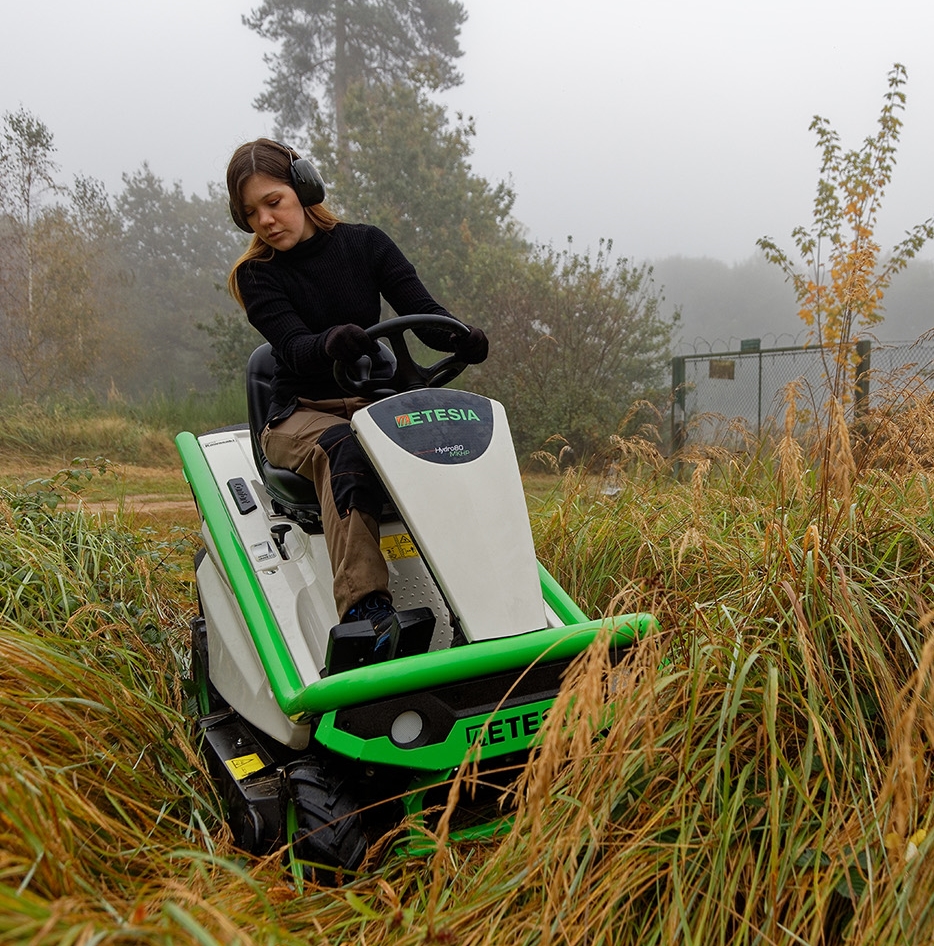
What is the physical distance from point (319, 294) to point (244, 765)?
1424 millimetres

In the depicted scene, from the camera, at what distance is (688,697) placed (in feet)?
5.97

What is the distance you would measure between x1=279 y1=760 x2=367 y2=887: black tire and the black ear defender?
162cm

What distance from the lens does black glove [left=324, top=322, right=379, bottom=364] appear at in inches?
90.9

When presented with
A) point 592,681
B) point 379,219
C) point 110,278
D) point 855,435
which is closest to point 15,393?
point 379,219

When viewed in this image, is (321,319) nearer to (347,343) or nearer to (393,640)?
(347,343)

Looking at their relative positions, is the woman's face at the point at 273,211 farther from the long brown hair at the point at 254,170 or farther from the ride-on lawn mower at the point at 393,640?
the ride-on lawn mower at the point at 393,640

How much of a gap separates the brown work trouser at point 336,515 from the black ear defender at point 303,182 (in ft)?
2.18

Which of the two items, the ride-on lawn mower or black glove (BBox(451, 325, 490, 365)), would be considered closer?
the ride-on lawn mower

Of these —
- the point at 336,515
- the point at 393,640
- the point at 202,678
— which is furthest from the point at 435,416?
the point at 202,678

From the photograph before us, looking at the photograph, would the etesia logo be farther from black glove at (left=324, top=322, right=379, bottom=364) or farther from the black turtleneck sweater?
the black turtleneck sweater

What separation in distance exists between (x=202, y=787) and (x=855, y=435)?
209cm

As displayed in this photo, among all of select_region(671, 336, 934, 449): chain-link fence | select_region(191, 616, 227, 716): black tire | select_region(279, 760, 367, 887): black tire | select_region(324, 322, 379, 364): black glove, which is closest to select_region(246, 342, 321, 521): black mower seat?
select_region(324, 322, 379, 364): black glove

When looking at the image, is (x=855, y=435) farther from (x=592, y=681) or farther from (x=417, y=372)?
(x=592, y=681)

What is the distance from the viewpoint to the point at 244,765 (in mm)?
2117
